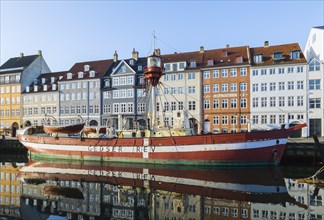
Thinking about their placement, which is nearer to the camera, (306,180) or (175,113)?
(306,180)

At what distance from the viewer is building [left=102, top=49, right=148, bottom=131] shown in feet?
168

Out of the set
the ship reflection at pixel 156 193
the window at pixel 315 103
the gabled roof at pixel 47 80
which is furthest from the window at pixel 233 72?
the gabled roof at pixel 47 80

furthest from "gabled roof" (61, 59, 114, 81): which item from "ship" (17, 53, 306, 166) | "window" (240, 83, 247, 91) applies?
"ship" (17, 53, 306, 166)

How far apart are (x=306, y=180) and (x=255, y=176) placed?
303 centimetres

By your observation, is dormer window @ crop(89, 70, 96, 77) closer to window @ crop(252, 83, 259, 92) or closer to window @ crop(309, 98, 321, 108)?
window @ crop(252, 83, 259, 92)

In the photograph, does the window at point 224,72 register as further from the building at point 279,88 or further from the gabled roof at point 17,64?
the gabled roof at point 17,64

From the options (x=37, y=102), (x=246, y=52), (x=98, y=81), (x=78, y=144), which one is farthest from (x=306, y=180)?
(x=37, y=102)

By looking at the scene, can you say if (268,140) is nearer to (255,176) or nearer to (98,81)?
(255,176)

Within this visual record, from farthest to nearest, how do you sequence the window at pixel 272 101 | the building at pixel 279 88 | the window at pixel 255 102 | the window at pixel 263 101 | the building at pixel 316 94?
the window at pixel 255 102 → the window at pixel 263 101 → the window at pixel 272 101 → the building at pixel 279 88 → the building at pixel 316 94

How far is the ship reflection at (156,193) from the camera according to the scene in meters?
13.1

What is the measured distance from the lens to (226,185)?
17672 millimetres

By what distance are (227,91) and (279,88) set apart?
23.8ft

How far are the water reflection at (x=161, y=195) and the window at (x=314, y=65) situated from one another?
81.4 ft

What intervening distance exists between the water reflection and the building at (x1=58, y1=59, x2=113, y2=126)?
32.0 meters
